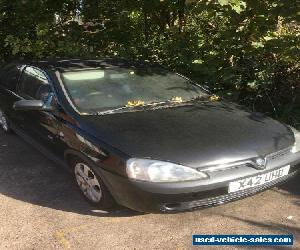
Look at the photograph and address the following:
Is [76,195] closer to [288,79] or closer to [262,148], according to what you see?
[262,148]

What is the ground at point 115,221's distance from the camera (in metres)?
3.28

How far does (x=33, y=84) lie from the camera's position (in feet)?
15.6

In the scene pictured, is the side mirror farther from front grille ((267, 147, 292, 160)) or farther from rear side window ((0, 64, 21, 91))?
front grille ((267, 147, 292, 160))

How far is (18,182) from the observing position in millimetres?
4438

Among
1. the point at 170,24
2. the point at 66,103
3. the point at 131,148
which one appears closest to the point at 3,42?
the point at 170,24

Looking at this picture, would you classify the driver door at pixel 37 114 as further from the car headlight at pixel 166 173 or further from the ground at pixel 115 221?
the car headlight at pixel 166 173

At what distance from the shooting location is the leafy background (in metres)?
5.80

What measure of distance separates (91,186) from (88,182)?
0.18 feet

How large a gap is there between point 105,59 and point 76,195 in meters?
1.74

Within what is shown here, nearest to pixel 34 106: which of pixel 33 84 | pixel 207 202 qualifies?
pixel 33 84

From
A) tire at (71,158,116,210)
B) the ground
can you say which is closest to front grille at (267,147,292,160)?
the ground

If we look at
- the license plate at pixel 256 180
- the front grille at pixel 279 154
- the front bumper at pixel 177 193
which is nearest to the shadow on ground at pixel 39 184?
the front bumper at pixel 177 193

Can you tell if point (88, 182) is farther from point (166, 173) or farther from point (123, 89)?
point (123, 89)

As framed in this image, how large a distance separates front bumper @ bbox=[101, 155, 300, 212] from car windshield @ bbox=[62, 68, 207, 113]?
0.99 m
